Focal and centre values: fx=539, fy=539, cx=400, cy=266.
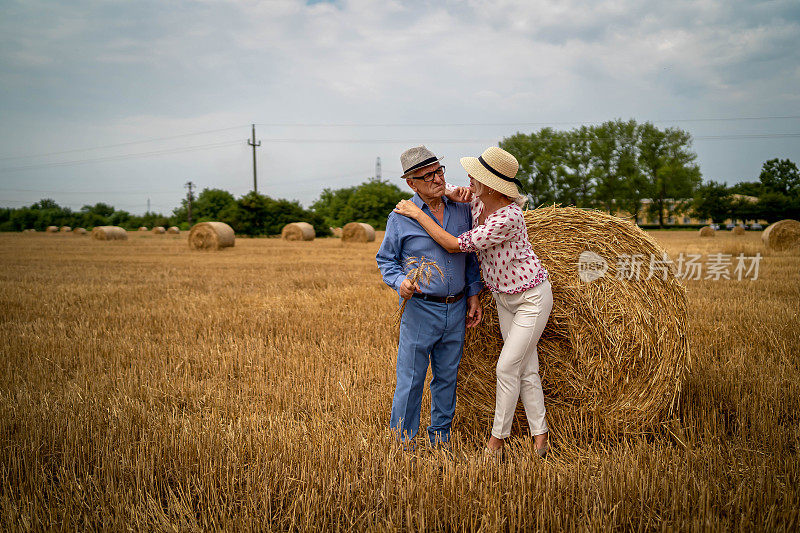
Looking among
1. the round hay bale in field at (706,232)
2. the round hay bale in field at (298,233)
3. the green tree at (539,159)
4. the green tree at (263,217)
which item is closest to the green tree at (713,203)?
the green tree at (539,159)

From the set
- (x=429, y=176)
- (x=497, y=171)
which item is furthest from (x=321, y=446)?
(x=497, y=171)

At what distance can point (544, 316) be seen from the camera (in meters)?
3.33

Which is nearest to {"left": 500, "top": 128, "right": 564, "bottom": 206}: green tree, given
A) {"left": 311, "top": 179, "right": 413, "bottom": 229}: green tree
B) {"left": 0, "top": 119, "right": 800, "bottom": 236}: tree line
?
{"left": 0, "top": 119, "right": 800, "bottom": 236}: tree line

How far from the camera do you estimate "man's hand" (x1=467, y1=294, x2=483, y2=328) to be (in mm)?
3570

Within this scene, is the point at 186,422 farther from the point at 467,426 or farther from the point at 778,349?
the point at 778,349

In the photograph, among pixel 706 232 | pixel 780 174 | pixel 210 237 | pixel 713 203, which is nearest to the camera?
pixel 210 237

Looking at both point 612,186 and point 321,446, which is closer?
point 321,446

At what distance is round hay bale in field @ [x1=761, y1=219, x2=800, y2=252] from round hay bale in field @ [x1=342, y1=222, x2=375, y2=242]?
17153 mm

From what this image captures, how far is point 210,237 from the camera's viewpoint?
23.7 metres

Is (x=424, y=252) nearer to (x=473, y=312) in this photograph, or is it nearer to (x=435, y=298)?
(x=435, y=298)

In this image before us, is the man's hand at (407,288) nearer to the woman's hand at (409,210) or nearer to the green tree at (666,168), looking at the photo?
the woman's hand at (409,210)

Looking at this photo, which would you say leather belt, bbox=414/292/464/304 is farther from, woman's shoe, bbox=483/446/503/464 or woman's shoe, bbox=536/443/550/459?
woman's shoe, bbox=536/443/550/459

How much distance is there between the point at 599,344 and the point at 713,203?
6674cm

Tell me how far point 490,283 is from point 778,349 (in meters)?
3.95
